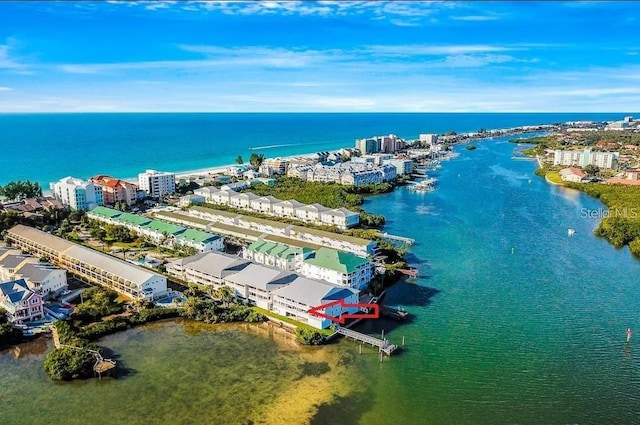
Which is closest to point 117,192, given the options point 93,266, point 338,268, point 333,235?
point 93,266

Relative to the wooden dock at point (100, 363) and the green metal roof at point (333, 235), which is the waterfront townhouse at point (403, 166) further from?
the wooden dock at point (100, 363)

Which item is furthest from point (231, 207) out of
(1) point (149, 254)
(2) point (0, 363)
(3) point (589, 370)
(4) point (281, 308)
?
(3) point (589, 370)

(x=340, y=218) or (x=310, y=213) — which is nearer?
(x=340, y=218)

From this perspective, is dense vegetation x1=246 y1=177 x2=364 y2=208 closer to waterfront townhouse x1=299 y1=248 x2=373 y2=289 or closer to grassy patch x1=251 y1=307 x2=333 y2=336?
waterfront townhouse x1=299 y1=248 x2=373 y2=289

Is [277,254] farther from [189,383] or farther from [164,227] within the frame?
[189,383]

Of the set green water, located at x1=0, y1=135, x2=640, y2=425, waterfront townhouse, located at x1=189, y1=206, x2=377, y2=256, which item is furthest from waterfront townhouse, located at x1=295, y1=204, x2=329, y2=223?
green water, located at x1=0, y1=135, x2=640, y2=425
